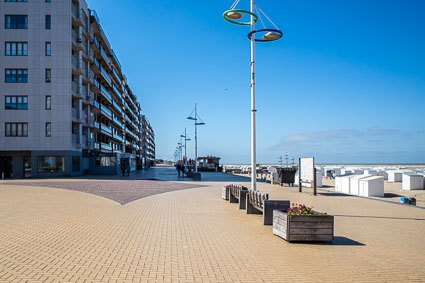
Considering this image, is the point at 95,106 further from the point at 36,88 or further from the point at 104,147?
the point at 36,88

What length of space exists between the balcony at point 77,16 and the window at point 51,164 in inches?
617

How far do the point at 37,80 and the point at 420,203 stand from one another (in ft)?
118

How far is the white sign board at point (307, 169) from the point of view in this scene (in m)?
17.9

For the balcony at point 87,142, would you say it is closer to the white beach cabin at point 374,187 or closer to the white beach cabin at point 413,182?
the white beach cabin at point 374,187

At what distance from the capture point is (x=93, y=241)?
757 cm

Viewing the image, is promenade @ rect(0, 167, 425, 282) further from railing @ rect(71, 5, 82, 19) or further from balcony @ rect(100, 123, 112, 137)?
balcony @ rect(100, 123, 112, 137)

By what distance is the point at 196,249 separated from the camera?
22.5ft

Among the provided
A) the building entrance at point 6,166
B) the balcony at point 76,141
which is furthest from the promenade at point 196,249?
the building entrance at point 6,166

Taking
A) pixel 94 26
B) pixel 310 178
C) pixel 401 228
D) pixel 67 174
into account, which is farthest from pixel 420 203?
pixel 94 26

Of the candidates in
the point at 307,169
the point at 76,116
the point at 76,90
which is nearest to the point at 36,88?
the point at 76,90

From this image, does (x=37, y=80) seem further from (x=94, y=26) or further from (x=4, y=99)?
(x=94, y=26)

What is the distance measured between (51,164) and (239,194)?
2987 centimetres

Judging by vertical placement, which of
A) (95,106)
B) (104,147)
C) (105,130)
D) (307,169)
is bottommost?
(307,169)

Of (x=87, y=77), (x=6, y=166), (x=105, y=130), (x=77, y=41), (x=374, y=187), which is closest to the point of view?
(x=374, y=187)
